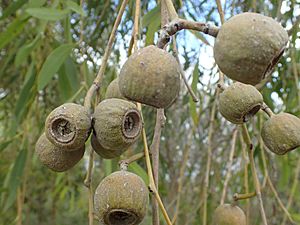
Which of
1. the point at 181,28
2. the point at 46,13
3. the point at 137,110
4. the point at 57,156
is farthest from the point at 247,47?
the point at 46,13

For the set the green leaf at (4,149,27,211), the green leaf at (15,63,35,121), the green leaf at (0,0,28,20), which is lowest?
the green leaf at (4,149,27,211)

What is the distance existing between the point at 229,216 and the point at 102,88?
48 cm

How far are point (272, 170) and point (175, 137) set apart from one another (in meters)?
0.65

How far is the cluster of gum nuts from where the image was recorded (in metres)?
0.70

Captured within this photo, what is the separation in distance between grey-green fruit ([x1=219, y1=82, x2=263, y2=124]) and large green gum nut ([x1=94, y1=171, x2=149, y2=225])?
0.62 feet

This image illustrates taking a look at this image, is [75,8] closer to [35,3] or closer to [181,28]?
[35,3]

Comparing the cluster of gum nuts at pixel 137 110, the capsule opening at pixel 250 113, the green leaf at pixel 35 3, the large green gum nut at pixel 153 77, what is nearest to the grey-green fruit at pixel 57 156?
the cluster of gum nuts at pixel 137 110

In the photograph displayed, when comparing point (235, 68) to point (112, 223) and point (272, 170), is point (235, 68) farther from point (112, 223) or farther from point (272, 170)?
point (272, 170)

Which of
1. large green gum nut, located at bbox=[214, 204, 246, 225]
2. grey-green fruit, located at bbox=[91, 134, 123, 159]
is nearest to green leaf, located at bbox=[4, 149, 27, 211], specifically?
large green gum nut, located at bbox=[214, 204, 246, 225]

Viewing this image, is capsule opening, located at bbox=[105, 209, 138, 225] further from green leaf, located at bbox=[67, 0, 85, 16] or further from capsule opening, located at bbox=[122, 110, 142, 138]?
green leaf, located at bbox=[67, 0, 85, 16]

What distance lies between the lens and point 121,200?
81cm

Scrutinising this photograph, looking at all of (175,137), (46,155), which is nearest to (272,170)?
(175,137)

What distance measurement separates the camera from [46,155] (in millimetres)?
900

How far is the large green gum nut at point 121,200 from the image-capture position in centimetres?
81
